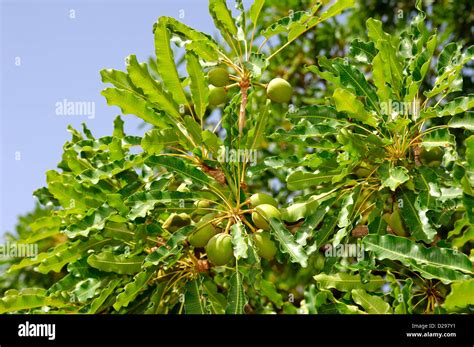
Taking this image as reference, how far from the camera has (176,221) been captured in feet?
10.1

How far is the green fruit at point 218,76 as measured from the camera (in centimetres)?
330

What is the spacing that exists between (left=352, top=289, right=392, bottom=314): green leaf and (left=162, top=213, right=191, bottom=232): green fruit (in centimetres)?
90

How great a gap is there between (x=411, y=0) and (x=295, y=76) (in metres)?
1.65

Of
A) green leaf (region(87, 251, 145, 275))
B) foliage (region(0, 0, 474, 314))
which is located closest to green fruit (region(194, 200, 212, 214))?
foliage (region(0, 0, 474, 314))

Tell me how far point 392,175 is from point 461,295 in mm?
605

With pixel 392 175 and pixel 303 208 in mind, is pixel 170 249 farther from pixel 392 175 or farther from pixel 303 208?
pixel 392 175

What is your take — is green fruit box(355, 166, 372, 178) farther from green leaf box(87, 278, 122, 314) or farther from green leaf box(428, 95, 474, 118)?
green leaf box(87, 278, 122, 314)

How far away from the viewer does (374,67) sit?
2.87 metres

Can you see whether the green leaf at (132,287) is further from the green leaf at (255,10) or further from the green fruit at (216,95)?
the green leaf at (255,10)

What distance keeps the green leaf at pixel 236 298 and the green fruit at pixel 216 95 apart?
1048 mm

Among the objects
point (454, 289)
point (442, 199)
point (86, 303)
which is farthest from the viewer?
point (86, 303)
